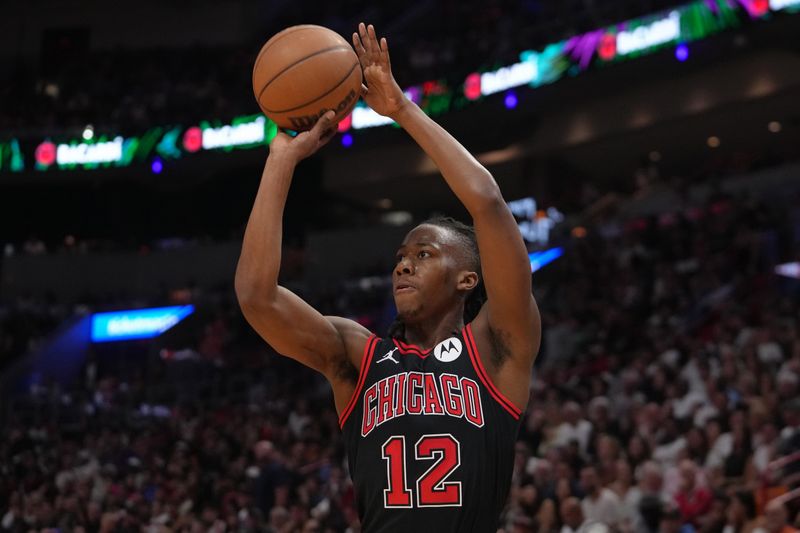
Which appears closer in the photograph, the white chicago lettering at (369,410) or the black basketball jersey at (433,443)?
the black basketball jersey at (433,443)

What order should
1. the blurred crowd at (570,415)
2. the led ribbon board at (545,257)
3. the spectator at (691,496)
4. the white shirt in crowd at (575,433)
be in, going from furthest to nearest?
the led ribbon board at (545,257), the white shirt in crowd at (575,433), the blurred crowd at (570,415), the spectator at (691,496)

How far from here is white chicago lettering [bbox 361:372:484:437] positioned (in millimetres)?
2826

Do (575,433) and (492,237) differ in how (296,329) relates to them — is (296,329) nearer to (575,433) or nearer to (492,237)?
(492,237)

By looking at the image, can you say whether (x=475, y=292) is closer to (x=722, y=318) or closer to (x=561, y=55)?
(x=722, y=318)

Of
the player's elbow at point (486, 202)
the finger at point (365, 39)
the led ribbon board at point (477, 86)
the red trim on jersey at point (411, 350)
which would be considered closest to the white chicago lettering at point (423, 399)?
the red trim on jersey at point (411, 350)

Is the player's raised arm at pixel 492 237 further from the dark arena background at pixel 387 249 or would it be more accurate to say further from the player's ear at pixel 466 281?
the dark arena background at pixel 387 249

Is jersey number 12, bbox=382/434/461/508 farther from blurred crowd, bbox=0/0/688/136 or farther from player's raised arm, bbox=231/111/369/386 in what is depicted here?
blurred crowd, bbox=0/0/688/136

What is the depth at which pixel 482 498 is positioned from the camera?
2777 millimetres

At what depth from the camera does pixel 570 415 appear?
32.7ft

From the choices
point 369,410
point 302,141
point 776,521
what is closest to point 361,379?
point 369,410

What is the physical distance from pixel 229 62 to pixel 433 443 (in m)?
24.2

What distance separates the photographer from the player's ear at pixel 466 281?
10.2ft

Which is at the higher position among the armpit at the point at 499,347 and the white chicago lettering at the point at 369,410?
the armpit at the point at 499,347

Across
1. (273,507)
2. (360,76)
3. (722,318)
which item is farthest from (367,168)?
(360,76)
